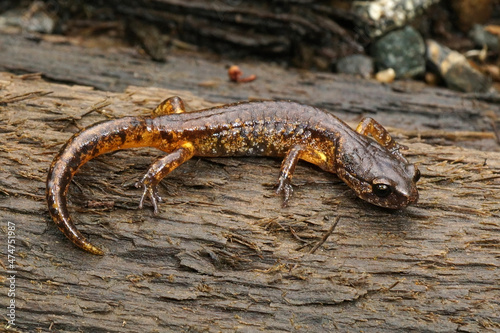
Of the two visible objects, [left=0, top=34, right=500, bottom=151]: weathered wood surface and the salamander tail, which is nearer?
the salamander tail

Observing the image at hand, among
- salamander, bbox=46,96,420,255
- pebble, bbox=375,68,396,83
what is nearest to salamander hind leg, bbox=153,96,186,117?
salamander, bbox=46,96,420,255

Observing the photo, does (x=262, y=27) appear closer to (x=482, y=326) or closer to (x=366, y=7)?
(x=366, y=7)

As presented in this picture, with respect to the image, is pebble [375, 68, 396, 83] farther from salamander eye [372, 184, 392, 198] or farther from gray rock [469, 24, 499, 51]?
salamander eye [372, 184, 392, 198]

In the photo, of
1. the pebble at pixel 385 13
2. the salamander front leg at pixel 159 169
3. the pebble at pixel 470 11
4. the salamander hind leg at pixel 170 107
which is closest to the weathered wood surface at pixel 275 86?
the salamander hind leg at pixel 170 107

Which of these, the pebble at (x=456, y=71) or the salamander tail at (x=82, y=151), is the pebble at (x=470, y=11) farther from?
the salamander tail at (x=82, y=151)

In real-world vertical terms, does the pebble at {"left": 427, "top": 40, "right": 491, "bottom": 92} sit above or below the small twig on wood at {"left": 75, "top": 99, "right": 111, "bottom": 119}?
above

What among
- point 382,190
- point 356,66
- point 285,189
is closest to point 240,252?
point 285,189
